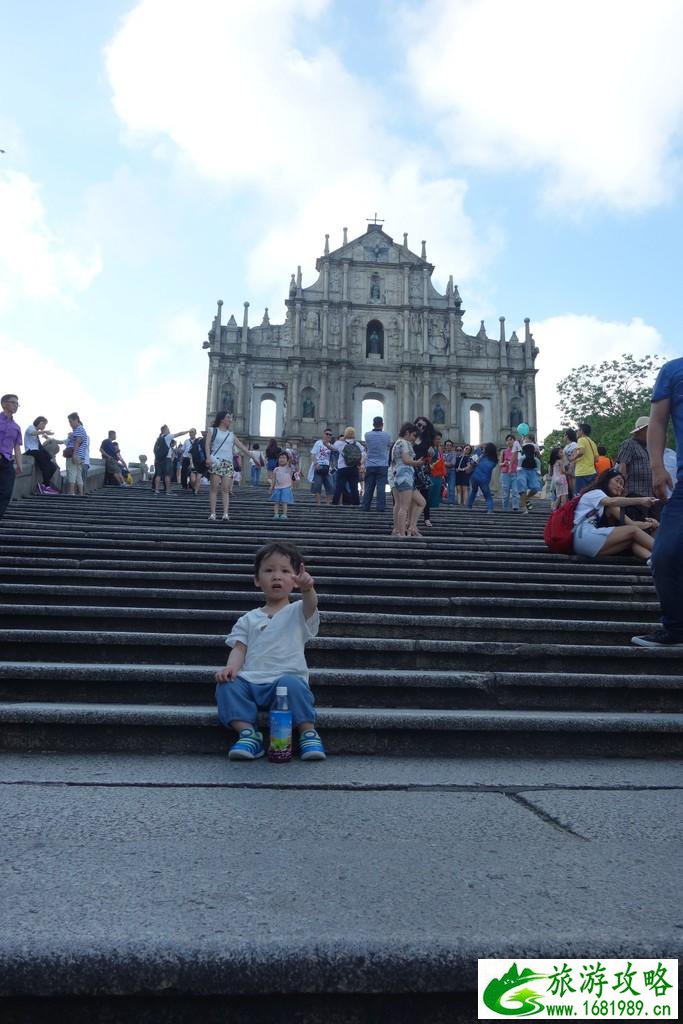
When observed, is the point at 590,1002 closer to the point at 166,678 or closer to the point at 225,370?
the point at 166,678

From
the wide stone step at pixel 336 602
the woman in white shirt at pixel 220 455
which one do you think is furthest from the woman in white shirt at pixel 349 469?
the wide stone step at pixel 336 602

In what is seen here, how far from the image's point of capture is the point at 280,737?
331 centimetres

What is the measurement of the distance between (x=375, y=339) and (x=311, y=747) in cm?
4419

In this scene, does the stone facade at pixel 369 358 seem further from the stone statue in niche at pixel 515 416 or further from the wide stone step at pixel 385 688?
the wide stone step at pixel 385 688

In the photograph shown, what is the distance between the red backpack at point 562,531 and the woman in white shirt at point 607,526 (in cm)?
6

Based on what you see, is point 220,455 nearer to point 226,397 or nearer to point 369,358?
point 226,397

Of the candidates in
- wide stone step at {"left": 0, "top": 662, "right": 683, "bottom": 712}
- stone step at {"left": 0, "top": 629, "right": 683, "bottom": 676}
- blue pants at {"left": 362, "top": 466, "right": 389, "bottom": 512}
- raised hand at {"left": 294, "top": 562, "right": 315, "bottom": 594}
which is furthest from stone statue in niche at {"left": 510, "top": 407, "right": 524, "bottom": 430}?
raised hand at {"left": 294, "top": 562, "right": 315, "bottom": 594}

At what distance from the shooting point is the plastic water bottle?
330 cm

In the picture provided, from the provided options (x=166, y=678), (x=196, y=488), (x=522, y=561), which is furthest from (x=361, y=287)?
(x=166, y=678)

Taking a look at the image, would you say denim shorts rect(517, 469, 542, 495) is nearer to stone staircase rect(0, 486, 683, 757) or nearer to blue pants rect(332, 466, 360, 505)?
blue pants rect(332, 466, 360, 505)

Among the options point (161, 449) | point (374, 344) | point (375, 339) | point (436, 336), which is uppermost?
point (436, 336)

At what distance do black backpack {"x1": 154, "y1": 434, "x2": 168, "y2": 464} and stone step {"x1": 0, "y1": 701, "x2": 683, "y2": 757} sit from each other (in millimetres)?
14584

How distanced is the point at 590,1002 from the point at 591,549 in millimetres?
6311

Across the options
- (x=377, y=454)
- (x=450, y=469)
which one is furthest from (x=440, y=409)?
(x=377, y=454)
